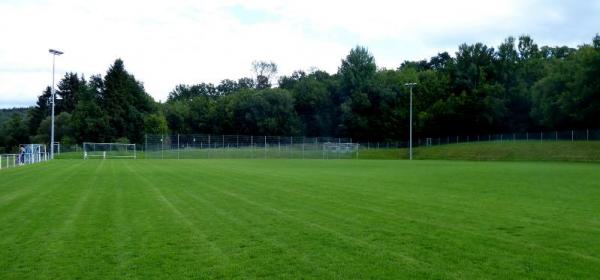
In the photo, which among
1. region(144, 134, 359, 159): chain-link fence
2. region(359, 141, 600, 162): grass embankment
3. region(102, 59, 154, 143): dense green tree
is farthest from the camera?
region(102, 59, 154, 143): dense green tree

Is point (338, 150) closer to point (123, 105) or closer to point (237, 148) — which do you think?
point (237, 148)

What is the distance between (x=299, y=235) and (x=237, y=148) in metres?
55.3

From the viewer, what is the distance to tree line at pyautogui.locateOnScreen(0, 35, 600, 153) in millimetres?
64000

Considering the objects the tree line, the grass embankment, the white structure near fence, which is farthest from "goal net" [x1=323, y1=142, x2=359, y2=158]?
the white structure near fence

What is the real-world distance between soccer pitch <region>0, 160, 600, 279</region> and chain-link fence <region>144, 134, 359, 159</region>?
44.9 meters

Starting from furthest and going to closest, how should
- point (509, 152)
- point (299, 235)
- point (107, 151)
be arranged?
point (107, 151) → point (509, 152) → point (299, 235)

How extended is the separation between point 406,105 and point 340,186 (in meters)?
69.1

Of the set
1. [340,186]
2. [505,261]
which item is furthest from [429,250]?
[340,186]

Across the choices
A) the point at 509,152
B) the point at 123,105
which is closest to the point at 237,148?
the point at 509,152

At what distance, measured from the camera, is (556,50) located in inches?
3263

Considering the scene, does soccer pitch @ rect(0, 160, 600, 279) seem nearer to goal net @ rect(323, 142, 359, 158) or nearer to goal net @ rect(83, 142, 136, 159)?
goal net @ rect(83, 142, 136, 159)

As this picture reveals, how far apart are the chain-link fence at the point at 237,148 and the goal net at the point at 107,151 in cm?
224

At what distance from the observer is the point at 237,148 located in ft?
207

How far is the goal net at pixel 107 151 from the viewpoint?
55.8 metres
